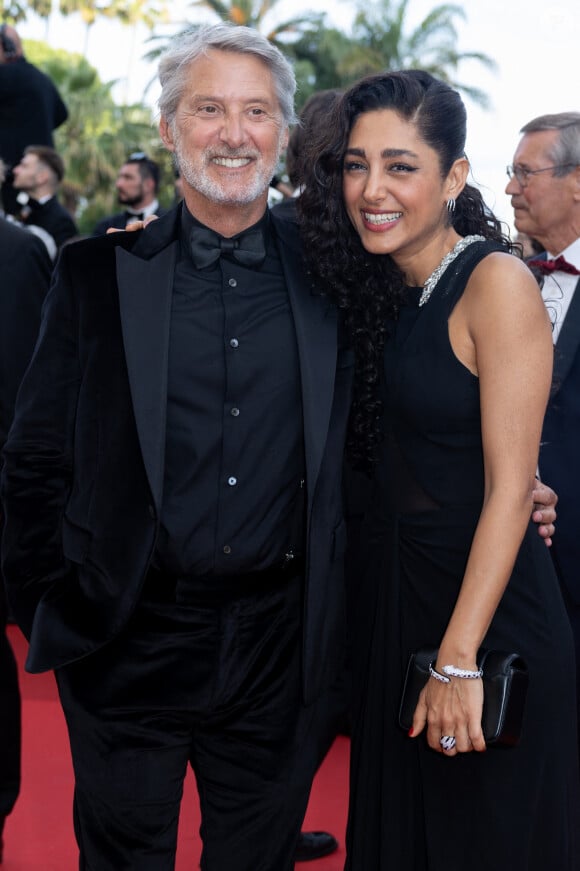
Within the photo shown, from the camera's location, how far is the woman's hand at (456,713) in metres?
2.02

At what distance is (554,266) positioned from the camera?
3.37 metres

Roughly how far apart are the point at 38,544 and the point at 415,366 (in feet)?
2.95

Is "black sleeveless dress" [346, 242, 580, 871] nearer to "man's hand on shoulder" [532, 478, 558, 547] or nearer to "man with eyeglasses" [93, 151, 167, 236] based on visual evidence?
"man's hand on shoulder" [532, 478, 558, 547]

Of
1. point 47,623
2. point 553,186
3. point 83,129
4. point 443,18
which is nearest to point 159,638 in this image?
point 47,623

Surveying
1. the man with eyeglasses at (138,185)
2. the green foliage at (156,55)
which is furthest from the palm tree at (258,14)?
the man with eyeglasses at (138,185)

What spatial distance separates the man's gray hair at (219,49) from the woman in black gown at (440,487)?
0.53 ft

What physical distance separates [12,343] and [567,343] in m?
1.80

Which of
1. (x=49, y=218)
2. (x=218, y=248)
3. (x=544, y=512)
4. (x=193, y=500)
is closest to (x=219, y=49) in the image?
(x=218, y=248)

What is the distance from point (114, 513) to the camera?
7.17ft

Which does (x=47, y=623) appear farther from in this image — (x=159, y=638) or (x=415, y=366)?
(x=415, y=366)

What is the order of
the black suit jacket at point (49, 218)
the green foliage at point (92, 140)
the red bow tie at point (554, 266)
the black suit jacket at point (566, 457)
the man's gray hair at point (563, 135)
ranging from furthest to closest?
the green foliage at point (92, 140)
the black suit jacket at point (49, 218)
the man's gray hair at point (563, 135)
the red bow tie at point (554, 266)
the black suit jacket at point (566, 457)

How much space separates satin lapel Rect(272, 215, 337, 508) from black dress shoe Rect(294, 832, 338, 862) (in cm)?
170

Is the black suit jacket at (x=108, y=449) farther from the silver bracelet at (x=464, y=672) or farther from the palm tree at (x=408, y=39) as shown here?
the palm tree at (x=408, y=39)

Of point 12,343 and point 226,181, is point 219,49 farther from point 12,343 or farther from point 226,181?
point 12,343
